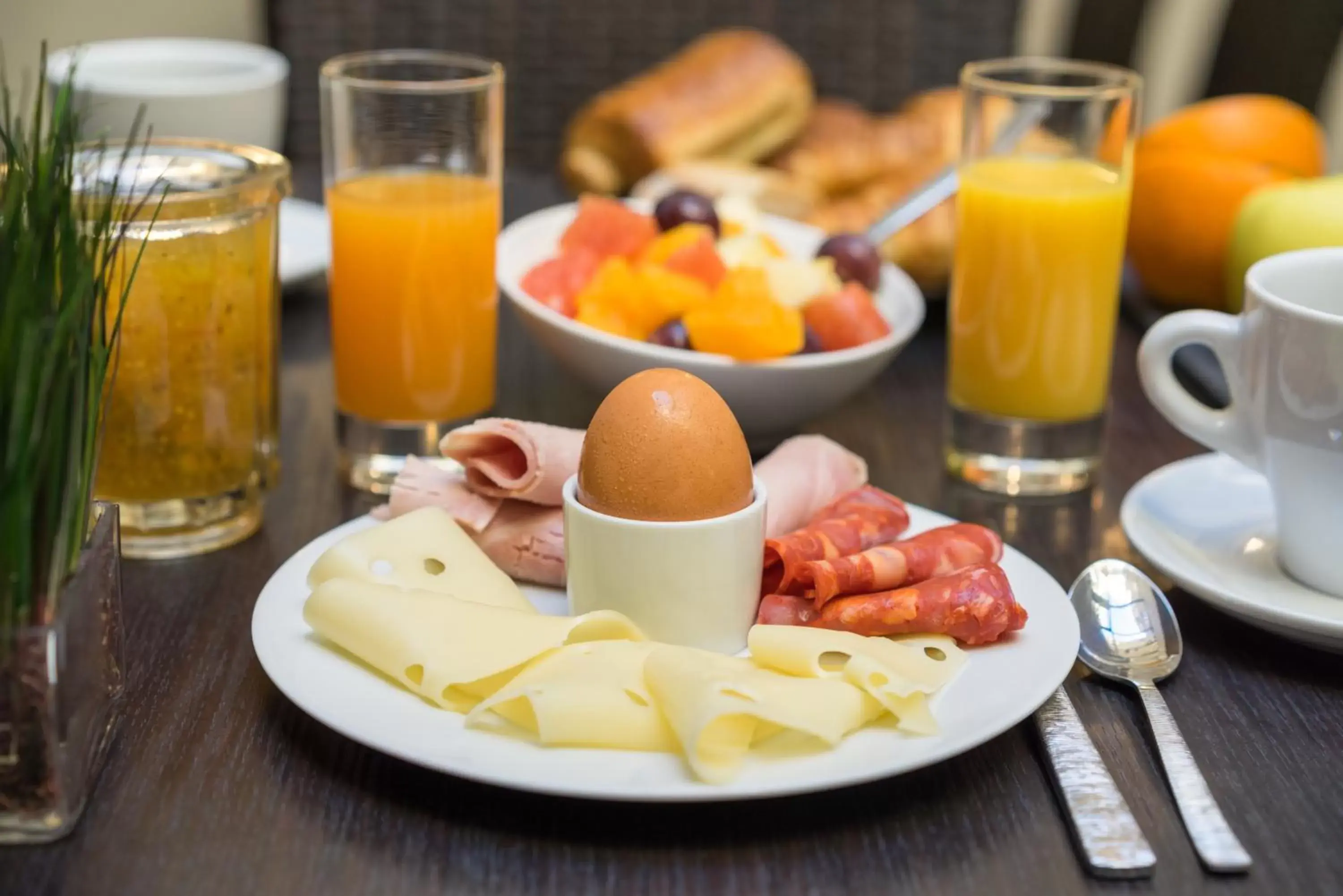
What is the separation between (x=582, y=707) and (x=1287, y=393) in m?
0.49

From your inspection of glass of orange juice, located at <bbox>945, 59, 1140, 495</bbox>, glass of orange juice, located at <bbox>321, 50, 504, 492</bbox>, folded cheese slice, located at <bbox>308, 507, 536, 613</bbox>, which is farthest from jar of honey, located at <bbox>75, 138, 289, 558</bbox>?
glass of orange juice, located at <bbox>945, 59, 1140, 495</bbox>

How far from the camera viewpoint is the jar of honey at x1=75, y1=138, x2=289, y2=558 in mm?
990

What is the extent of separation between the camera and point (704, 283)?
126 centimetres

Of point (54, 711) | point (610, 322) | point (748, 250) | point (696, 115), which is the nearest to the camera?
point (54, 711)

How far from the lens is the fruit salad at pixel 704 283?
1.18 metres

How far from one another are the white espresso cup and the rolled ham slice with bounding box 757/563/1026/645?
0.71ft

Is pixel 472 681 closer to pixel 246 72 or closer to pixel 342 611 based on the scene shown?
pixel 342 611

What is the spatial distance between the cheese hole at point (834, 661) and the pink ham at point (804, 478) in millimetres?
170

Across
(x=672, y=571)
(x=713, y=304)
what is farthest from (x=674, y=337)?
(x=672, y=571)

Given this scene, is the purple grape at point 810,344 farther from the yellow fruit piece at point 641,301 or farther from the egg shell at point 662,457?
the egg shell at point 662,457

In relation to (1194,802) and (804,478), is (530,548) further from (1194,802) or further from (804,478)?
(1194,802)

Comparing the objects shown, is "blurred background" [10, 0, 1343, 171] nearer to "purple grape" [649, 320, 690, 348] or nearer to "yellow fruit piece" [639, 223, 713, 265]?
"yellow fruit piece" [639, 223, 713, 265]

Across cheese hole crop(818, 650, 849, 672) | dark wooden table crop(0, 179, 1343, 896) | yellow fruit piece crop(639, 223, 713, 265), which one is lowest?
dark wooden table crop(0, 179, 1343, 896)

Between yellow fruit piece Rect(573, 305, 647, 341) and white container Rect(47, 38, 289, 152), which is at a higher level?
white container Rect(47, 38, 289, 152)
